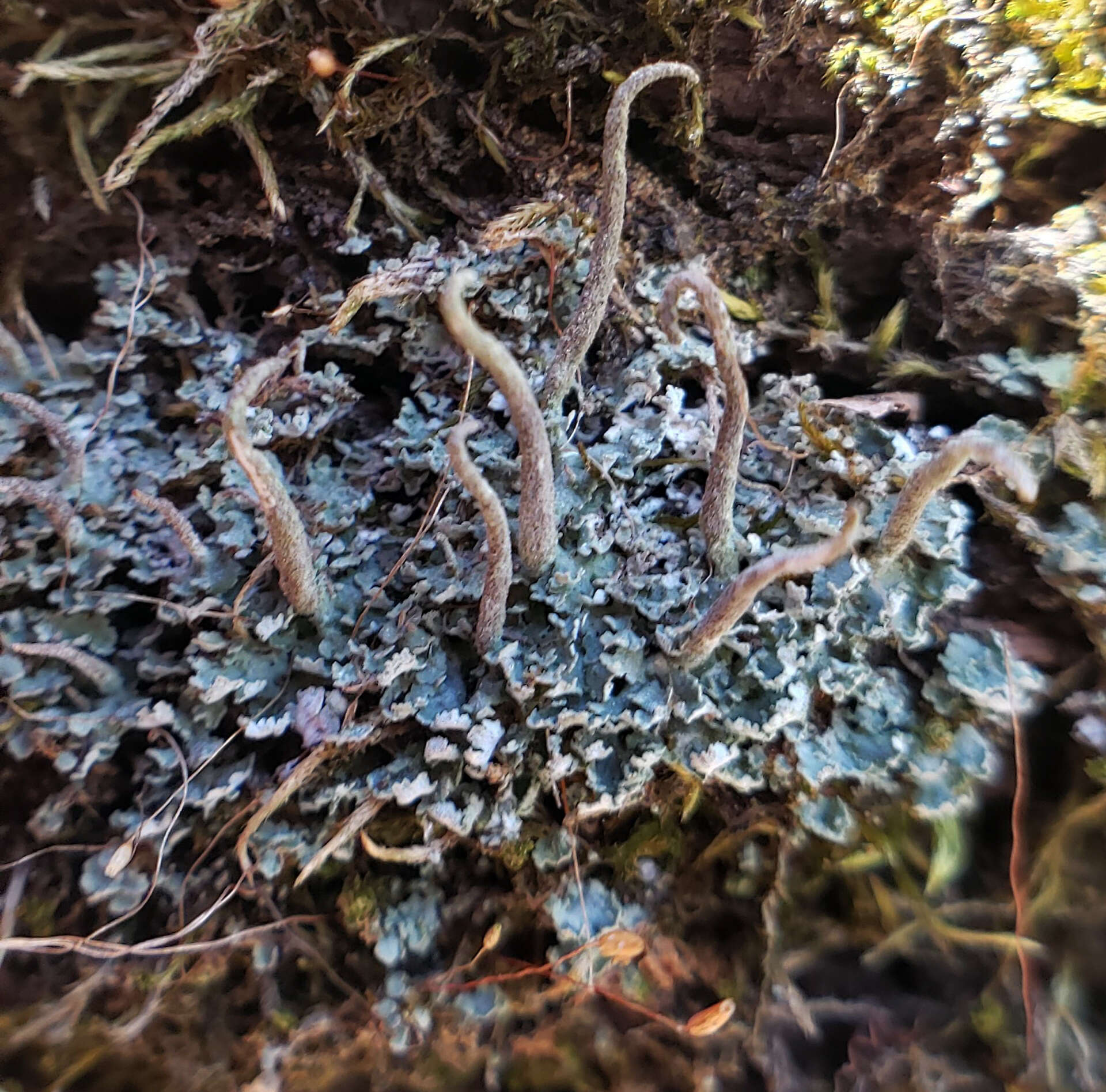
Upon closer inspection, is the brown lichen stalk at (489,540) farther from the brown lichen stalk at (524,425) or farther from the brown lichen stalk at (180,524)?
the brown lichen stalk at (180,524)

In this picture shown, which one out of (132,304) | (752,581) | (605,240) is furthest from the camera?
(132,304)

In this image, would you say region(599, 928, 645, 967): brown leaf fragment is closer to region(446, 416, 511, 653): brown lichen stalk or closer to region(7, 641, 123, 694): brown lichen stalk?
region(446, 416, 511, 653): brown lichen stalk

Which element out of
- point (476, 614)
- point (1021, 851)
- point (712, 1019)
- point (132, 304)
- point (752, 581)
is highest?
point (132, 304)

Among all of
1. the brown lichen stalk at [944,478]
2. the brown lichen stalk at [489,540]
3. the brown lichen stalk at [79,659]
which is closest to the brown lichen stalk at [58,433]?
the brown lichen stalk at [79,659]

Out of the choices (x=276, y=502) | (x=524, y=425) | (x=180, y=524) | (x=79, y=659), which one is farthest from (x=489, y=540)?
(x=79, y=659)

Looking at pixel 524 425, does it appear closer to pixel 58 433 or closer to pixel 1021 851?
pixel 58 433

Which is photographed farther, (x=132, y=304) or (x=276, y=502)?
(x=132, y=304)

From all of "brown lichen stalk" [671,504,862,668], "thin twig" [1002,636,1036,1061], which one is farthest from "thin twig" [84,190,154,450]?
"thin twig" [1002,636,1036,1061]
